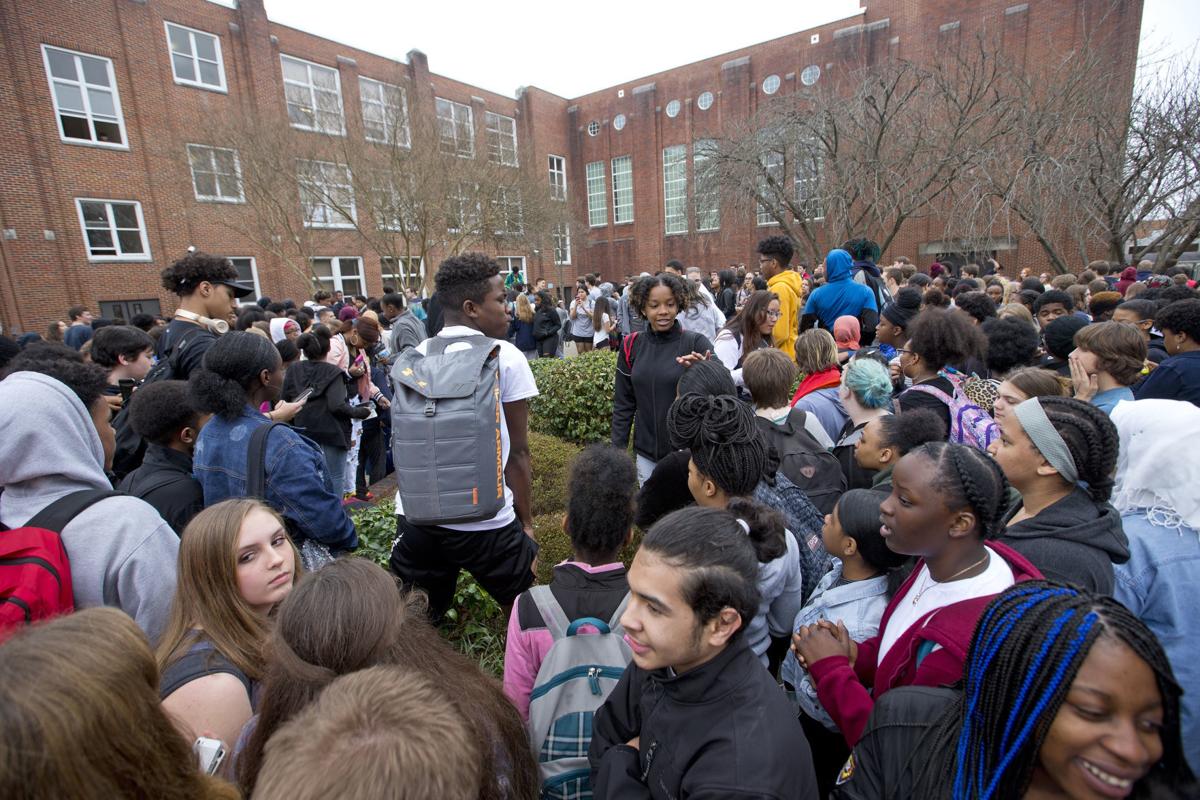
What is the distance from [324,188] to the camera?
18438 mm

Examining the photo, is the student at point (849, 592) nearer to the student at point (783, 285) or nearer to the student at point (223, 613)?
the student at point (223, 613)

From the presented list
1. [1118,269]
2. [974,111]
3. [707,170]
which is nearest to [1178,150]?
[1118,269]

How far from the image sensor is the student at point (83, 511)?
1.85 metres

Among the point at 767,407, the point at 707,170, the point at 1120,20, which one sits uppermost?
the point at 1120,20

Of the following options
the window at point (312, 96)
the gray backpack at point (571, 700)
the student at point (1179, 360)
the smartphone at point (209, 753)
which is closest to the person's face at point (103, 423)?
the smartphone at point (209, 753)

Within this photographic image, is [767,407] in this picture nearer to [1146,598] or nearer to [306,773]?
[1146,598]

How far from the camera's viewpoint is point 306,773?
0.89m

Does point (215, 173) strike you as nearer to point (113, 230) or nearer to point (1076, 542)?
point (113, 230)

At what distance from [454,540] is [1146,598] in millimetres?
2562

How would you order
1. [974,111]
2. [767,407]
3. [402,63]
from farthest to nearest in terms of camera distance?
[402,63] < [974,111] < [767,407]

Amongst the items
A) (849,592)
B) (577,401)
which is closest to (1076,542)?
(849,592)

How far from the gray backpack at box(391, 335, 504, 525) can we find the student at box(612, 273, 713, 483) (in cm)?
145

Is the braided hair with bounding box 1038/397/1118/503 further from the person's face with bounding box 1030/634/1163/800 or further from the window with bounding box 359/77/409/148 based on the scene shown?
the window with bounding box 359/77/409/148

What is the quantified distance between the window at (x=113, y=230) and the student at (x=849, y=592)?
71.4ft
